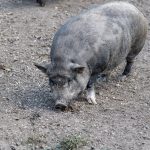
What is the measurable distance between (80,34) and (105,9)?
2.13 ft

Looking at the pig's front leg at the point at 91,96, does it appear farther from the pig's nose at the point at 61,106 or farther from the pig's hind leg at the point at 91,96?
the pig's nose at the point at 61,106

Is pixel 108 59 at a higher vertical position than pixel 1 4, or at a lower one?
higher

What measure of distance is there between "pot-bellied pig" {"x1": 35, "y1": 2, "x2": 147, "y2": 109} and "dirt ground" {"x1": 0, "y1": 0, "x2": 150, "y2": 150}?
10.7 inches

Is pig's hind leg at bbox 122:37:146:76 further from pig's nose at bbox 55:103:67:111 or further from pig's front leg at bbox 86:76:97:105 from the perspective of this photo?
pig's nose at bbox 55:103:67:111

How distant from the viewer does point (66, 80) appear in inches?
239

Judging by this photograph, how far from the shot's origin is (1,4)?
376 inches

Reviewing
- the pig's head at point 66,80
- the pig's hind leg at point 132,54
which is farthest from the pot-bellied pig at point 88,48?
the pig's hind leg at point 132,54

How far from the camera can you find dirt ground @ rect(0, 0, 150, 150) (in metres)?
5.70

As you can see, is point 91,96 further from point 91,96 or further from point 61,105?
point 61,105

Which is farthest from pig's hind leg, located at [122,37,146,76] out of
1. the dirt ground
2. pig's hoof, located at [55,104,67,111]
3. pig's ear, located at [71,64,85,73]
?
pig's hoof, located at [55,104,67,111]

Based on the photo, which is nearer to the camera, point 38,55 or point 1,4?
point 38,55

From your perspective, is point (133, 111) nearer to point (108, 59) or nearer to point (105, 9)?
point (108, 59)

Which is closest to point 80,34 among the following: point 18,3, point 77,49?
point 77,49

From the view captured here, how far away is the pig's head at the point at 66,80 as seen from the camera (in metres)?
6.05
